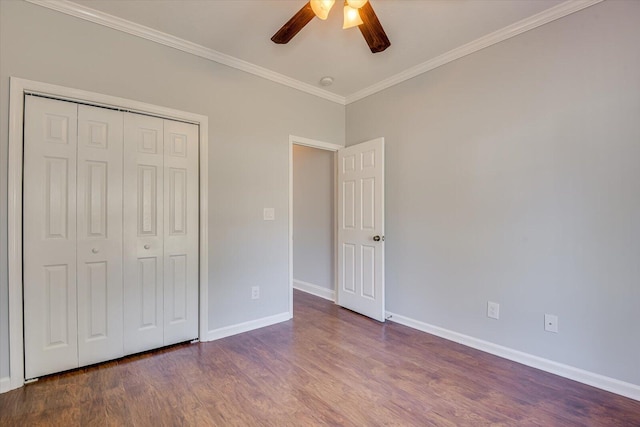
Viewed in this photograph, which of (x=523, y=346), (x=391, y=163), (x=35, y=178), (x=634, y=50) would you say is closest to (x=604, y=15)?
(x=634, y=50)

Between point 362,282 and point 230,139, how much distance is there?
2087mm

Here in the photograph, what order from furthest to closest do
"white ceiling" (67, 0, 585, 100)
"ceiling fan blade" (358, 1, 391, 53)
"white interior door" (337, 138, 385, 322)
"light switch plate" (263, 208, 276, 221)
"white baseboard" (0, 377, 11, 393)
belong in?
"white interior door" (337, 138, 385, 322), "light switch plate" (263, 208, 276, 221), "white ceiling" (67, 0, 585, 100), "white baseboard" (0, 377, 11, 393), "ceiling fan blade" (358, 1, 391, 53)

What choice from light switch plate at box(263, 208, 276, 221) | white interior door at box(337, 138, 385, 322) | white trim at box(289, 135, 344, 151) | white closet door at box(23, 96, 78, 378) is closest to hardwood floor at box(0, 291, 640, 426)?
white closet door at box(23, 96, 78, 378)

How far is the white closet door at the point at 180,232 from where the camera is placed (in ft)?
8.43

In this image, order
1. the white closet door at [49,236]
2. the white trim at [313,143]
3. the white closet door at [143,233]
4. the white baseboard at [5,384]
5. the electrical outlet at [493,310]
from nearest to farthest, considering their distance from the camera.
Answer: the white baseboard at [5,384], the white closet door at [49,236], the white closet door at [143,233], the electrical outlet at [493,310], the white trim at [313,143]

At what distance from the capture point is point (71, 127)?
7.08 feet

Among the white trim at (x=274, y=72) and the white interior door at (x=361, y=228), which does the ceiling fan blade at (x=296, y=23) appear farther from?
the white interior door at (x=361, y=228)

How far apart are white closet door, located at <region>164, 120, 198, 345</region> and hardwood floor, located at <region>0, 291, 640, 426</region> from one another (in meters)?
0.23

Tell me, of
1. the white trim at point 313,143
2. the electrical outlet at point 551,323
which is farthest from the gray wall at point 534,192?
the white trim at point 313,143

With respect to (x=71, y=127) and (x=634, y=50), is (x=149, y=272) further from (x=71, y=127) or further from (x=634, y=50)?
(x=634, y=50)

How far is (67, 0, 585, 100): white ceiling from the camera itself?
7.03 feet

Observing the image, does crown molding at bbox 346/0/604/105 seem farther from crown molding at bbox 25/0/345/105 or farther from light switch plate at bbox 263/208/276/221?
light switch plate at bbox 263/208/276/221

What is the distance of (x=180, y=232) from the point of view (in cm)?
263

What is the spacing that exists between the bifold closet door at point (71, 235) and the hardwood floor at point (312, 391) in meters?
0.24
